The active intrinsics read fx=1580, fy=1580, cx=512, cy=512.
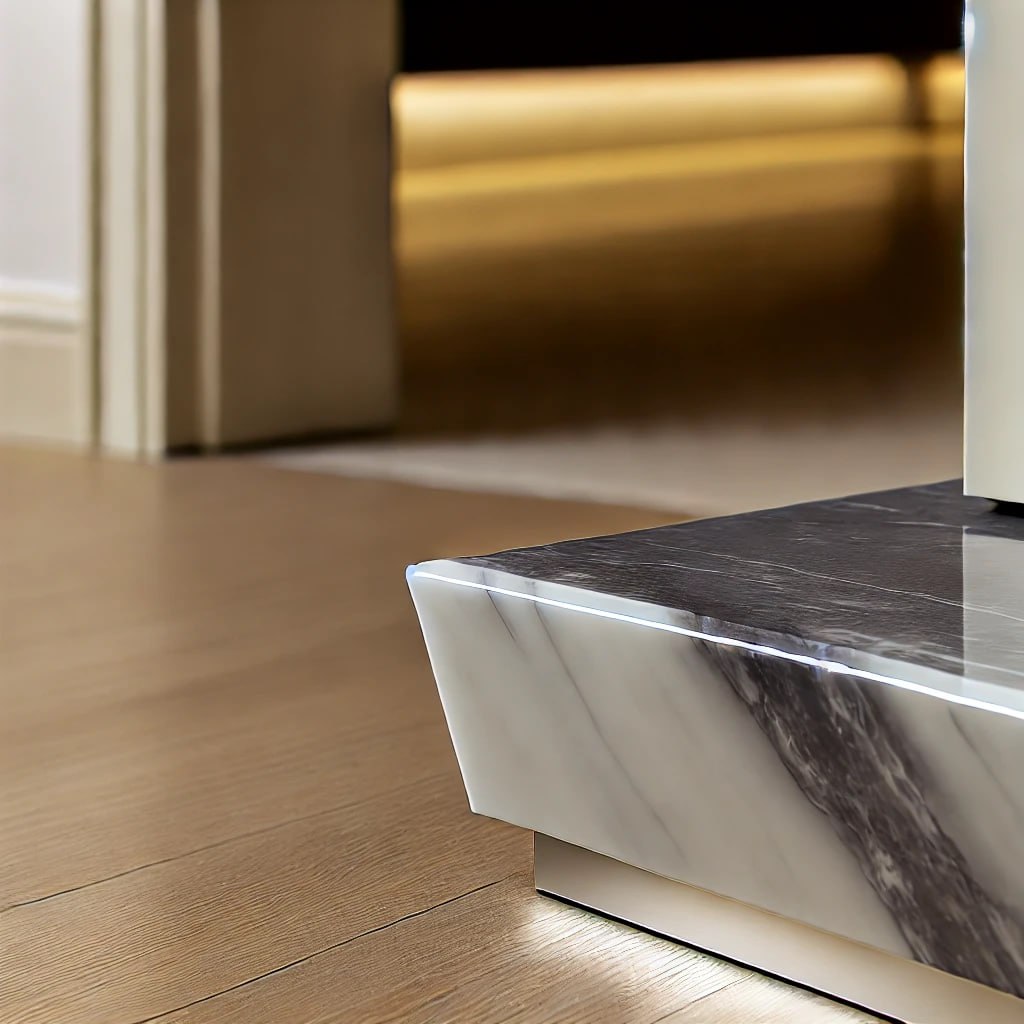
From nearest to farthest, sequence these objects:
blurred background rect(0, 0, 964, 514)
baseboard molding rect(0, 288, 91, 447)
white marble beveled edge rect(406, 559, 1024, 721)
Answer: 1. white marble beveled edge rect(406, 559, 1024, 721)
2. blurred background rect(0, 0, 964, 514)
3. baseboard molding rect(0, 288, 91, 447)

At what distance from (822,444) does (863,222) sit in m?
3.15

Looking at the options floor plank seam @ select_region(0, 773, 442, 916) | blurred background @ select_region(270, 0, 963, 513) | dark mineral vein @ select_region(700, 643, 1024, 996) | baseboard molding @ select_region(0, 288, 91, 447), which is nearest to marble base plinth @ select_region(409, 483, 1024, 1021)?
dark mineral vein @ select_region(700, 643, 1024, 996)

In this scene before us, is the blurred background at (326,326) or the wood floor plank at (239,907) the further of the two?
the blurred background at (326,326)

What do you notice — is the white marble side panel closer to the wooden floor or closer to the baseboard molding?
the wooden floor

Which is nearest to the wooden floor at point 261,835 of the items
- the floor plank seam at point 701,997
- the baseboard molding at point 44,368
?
the floor plank seam at point 701,997

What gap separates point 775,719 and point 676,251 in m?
4.22

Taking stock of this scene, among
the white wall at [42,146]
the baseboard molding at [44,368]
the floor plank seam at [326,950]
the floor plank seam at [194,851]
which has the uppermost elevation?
the white wall at [42,146]

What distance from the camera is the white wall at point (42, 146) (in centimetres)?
232

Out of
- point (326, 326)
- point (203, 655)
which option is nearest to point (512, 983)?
point (203, 655)

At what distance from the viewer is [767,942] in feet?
2.08

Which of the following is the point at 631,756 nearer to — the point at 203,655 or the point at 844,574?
the point at 844,574

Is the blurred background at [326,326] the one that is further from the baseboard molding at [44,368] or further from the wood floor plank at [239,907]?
the wood floor plank at [239,907]

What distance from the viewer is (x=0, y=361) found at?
8.00ft

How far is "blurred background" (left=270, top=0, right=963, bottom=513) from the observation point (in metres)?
2.28
